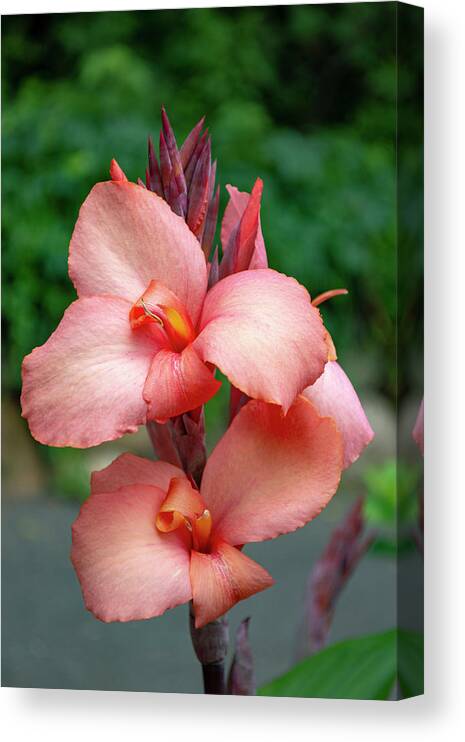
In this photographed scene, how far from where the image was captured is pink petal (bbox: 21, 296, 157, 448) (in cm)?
105

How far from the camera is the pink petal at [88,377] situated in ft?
3.46

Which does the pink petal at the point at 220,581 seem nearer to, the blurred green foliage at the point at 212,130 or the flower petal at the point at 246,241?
the flower petal at the point at 246,241

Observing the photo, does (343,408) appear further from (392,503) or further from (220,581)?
(392,503)

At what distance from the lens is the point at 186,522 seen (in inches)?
45.2

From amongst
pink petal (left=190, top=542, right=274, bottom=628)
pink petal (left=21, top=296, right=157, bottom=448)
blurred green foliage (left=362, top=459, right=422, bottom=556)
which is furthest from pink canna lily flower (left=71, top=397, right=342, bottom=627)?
blurred green foliage (left=362, top=459, right=422, bottom=556)

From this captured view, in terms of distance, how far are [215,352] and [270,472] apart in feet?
0.51

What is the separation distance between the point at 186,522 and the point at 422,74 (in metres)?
0.76

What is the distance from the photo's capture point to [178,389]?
1037 millimetres

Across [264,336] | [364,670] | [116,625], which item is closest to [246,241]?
[264,336]

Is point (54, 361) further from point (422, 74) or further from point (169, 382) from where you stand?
point (422, 74)

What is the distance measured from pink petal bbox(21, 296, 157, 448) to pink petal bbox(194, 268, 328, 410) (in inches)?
2.9

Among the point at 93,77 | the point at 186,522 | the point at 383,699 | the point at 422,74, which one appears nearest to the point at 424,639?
the point at 383,699

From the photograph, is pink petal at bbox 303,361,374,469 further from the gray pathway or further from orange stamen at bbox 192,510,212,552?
the gray pathway

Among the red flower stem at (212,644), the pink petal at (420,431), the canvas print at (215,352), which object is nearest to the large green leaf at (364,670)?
the canvas print at (215,352)
